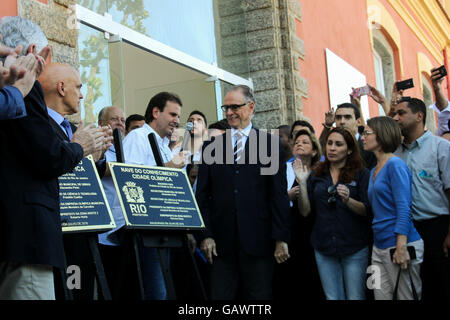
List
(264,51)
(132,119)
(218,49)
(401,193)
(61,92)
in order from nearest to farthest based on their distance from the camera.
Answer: (61,92), (401,193), (132,119), (218,49), (264,51)

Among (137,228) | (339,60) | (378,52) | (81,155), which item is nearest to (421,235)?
(137,228)

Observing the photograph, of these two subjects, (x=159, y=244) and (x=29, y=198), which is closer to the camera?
(x=29, y=198)

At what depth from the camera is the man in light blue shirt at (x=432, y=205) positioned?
5098 mm

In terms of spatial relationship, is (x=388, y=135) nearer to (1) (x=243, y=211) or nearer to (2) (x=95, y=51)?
(1) (x=243, y=211)

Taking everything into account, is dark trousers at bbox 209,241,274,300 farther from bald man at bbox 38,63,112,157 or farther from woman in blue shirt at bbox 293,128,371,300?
bald man at bbox 38,63,112,157

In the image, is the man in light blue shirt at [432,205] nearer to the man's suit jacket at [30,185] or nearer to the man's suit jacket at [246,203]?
the man's suit jacket at [246,203]

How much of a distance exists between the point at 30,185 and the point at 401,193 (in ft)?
9.53

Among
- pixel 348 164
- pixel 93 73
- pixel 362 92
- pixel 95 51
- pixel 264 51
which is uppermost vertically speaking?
pixel 264 51

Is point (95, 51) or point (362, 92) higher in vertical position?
point (95, 51)

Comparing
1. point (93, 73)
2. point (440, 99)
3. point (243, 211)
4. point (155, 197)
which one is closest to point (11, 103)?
point (155, 197)

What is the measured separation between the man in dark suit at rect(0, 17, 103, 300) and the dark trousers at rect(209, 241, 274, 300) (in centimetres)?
209

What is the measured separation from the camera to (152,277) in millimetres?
4844

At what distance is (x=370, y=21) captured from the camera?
1430cm

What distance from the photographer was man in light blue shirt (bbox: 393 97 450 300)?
201 inches
